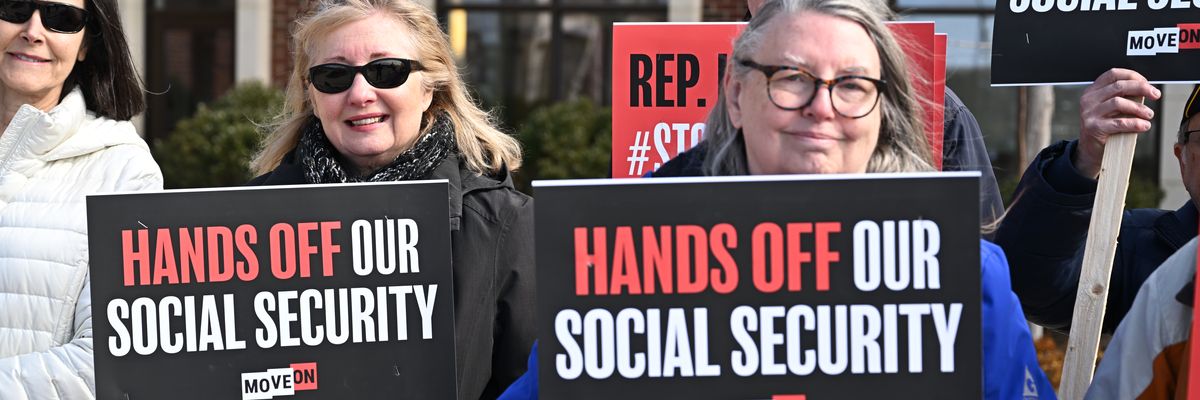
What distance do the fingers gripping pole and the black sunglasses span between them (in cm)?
223

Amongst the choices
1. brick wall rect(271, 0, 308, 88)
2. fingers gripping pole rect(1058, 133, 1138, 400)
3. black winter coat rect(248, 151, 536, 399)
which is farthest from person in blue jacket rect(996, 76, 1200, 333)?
brick wall rect(271, 0, 308, 88)

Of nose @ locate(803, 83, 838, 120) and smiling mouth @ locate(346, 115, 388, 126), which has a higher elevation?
nose @ locate(803, 83, 838, 120)

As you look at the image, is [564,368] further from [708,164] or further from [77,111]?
[77,111]

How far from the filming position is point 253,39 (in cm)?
1125

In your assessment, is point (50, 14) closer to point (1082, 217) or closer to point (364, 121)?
point (364, 121)

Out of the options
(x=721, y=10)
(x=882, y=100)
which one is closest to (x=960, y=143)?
(x=882, y=100)

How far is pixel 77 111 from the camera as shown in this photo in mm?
2992

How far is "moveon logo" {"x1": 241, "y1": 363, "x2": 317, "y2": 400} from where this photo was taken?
2.41 meters

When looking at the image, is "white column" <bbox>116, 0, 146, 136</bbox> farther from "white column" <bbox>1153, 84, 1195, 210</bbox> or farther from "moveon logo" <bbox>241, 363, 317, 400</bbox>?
"moveon logo" <bbox>241, 363, 317, 400</bbox>

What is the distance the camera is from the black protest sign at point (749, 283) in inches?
81.5

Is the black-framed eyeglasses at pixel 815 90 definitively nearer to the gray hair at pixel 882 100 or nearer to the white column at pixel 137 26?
the gray hair at pixel 882 100

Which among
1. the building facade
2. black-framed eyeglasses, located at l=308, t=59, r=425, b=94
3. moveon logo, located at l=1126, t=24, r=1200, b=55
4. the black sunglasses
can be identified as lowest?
black-framed eyeglasses, located at l=308, t=59, r=425, b=94

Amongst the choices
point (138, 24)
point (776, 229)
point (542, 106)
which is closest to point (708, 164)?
point (776, 229)

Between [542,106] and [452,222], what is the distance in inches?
332
